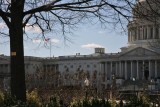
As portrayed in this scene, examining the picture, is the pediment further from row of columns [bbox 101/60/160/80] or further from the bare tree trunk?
the bare tree trunk

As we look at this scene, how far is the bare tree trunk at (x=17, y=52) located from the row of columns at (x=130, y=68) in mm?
124824

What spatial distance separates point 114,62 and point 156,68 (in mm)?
17502

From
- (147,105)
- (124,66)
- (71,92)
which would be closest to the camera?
(147,105)

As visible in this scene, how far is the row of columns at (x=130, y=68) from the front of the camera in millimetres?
144375

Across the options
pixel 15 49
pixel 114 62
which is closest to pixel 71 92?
pixel 15 49

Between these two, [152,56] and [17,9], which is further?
[152,56]

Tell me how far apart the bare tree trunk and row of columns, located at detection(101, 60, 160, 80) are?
410 feet

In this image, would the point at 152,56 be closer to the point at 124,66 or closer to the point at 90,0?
the point at 124,66

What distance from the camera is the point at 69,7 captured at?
16.3 meters

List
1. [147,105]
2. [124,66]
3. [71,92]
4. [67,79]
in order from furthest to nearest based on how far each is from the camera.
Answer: [124,66] → [67,79] → [71,92] → [147,105]

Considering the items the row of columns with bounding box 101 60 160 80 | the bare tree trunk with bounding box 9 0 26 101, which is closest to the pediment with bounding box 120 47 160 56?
the row of columns with bounding box 101 60 160 80

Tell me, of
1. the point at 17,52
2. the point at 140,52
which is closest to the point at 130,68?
the point at 140,52

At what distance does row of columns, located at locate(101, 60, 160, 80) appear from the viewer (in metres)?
144

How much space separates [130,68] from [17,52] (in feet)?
443
